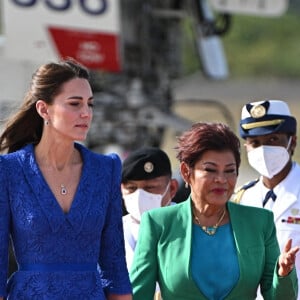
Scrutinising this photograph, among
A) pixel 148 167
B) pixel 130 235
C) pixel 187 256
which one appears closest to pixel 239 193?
pixel 148 167

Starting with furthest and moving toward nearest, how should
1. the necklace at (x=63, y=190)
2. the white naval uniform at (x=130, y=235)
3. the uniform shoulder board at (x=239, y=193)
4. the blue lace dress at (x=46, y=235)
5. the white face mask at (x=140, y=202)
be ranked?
the uniform shoulder board at (x=239, y=193) < the white face mask at (x=140, y=202) < the white naval uniform at (x=130, y=235) < the necklace at (x=63, y=190) < the blue lace dress at (x=46, y=235)

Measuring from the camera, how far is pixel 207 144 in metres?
5.21

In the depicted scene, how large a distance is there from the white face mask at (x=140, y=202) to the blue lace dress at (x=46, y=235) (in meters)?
1.33

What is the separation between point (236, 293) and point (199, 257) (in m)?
0.20

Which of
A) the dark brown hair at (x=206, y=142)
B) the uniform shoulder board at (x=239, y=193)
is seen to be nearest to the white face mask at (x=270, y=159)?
the uniform shoulder board at (x=239, y=193)

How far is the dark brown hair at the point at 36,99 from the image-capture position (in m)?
5.07

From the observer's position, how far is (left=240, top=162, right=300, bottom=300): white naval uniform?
632cm

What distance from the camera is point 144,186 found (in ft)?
21.2

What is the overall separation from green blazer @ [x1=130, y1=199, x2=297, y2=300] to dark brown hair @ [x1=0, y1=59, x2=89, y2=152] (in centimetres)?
56

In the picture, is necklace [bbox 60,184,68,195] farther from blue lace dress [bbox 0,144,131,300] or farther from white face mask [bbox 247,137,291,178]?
white face mask [bbox 247,137,291,178]

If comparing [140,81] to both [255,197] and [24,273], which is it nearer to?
[255,197]

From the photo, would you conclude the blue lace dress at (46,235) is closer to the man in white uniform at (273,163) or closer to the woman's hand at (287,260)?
the woman's hand at (287,260)

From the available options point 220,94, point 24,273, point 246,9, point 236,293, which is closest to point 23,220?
point 24,273

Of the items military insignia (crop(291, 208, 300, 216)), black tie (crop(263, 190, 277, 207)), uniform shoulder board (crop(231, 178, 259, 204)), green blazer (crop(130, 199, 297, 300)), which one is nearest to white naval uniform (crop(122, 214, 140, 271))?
uniform shoulder board (crop(231, 178, 259, 204))
